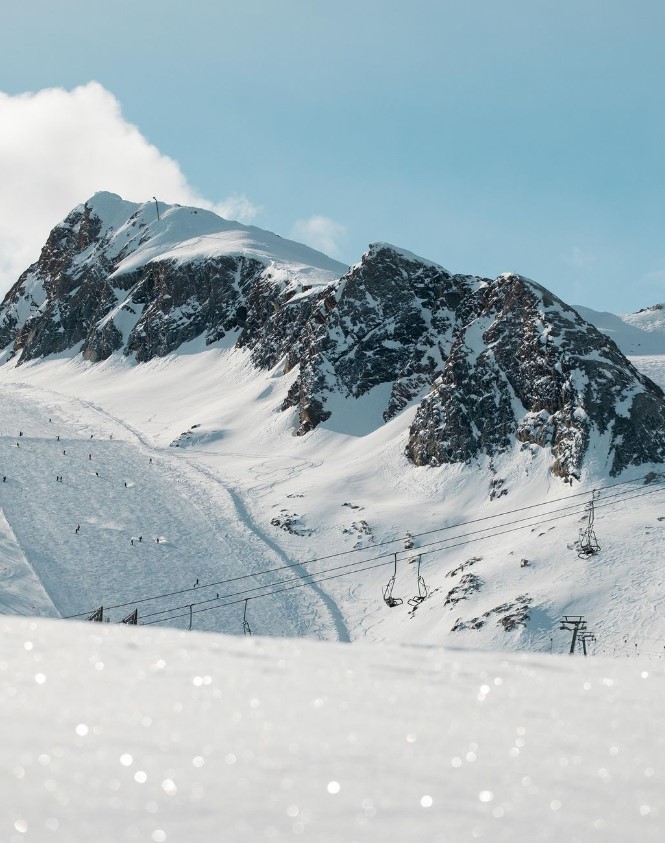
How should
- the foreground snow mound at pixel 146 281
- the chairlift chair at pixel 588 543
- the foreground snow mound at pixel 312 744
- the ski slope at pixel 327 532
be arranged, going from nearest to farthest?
the foreground snow mound at pixel 312 744 → the ski slope at pixel 327 532 → the chairlift chair at pixel 588 543 → the foreground snow mound at pixel 146 281

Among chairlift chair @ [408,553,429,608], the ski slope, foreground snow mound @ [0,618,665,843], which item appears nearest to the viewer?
foreground snow mound @ [0,618,665,843]

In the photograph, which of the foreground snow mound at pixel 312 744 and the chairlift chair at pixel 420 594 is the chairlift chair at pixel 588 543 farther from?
the foreground snow mound at pixel 312 744

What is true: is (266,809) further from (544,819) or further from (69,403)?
(69,403)

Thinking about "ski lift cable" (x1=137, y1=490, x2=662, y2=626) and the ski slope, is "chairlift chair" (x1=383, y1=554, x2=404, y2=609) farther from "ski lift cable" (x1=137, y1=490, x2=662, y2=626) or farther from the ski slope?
"ski lift cable" (x1=137, y1=490, x2=662, y2=626)

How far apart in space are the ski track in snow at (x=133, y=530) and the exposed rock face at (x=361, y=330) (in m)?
13.4

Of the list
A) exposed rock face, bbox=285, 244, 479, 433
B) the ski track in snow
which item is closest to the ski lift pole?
the ski track in snow

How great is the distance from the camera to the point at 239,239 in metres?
111

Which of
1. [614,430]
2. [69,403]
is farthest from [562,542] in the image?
[69,403]

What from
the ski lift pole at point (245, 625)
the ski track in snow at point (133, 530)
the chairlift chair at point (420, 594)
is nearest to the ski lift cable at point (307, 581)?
the ski track in snow at point (133, 530)

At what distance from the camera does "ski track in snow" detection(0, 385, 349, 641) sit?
136 ft

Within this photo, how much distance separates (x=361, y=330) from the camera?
238 feet

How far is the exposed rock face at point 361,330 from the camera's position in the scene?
5381 cm

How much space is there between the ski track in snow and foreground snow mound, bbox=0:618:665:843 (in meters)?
34.9

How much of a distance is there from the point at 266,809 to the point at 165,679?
1629mm
